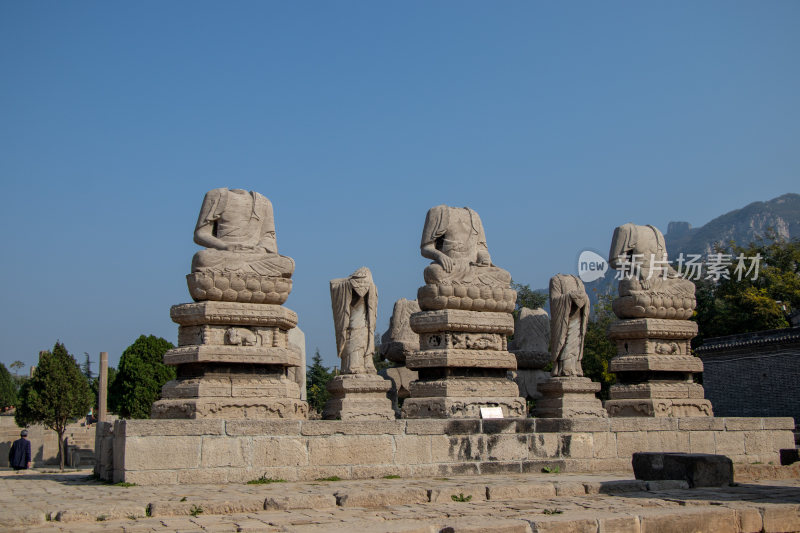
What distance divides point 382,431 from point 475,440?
1.31 m

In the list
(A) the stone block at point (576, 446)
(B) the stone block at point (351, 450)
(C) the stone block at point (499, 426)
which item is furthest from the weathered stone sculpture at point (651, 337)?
(B) the stone block at point (351, 450)

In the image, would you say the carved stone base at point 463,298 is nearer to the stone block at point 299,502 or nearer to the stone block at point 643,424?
the stone block at point 643,424

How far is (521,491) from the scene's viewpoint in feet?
26.6

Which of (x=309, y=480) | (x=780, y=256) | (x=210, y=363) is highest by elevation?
(x=780, y=256)

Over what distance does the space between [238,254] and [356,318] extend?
219cm

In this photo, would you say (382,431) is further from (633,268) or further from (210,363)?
(633,268)

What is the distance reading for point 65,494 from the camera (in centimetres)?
810

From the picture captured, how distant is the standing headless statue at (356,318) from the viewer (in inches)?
487

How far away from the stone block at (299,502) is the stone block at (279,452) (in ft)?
6.66

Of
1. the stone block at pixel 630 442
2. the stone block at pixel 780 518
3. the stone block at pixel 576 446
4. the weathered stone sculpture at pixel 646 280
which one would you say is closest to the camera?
the stone block at pixel 780 518

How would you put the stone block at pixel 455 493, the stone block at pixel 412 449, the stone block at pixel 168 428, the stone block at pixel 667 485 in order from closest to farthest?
1. the stone block at pixel 455 493
2. the stone block at pixel 667 485
3. the stone block at pixel 168 428
4. the stone block at pixel 412 449

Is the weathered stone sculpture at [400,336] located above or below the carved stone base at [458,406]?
above

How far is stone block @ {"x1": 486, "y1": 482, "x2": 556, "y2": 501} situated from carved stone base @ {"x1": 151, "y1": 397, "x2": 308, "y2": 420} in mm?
3617

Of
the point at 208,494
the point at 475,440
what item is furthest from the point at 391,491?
the point at 475,440
